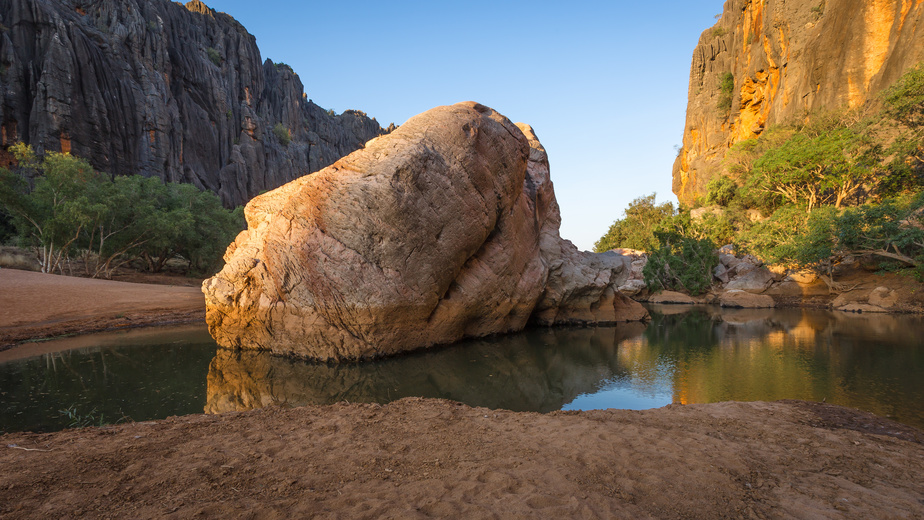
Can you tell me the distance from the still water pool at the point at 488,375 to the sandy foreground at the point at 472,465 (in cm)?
220

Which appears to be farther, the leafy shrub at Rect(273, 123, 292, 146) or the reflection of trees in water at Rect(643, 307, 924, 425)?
the leafy shrub at Rect(273, 123, 292, 146)

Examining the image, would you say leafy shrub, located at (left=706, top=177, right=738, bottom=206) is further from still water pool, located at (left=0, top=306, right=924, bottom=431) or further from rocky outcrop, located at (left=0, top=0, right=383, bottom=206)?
rocky outcrop, located at (left=0, top=0, right=383, bottom=206)

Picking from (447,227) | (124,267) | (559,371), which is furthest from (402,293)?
(124,267)

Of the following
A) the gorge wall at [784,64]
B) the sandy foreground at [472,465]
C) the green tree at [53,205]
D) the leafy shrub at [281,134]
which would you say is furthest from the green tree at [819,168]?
the leafy shrub at [281,134]

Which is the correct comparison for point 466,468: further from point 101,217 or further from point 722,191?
point 722,191

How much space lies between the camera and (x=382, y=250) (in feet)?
41.2

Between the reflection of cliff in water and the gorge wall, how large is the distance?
34.4 metres

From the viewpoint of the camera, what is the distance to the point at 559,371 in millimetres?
12203

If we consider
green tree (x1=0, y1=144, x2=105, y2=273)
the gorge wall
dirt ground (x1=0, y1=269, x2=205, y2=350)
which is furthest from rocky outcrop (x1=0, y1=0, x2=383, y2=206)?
the gorge wall

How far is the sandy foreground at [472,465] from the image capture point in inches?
146

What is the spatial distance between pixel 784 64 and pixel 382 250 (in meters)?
51.3

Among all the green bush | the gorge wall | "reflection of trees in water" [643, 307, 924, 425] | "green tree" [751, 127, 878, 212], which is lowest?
"reflection of trees in water" [643, 307, 924, 425]

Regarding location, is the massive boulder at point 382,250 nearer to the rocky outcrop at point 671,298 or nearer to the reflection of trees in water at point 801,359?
the reflection of trees in water at point 801,359

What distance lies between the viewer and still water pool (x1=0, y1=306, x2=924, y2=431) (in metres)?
8.59
